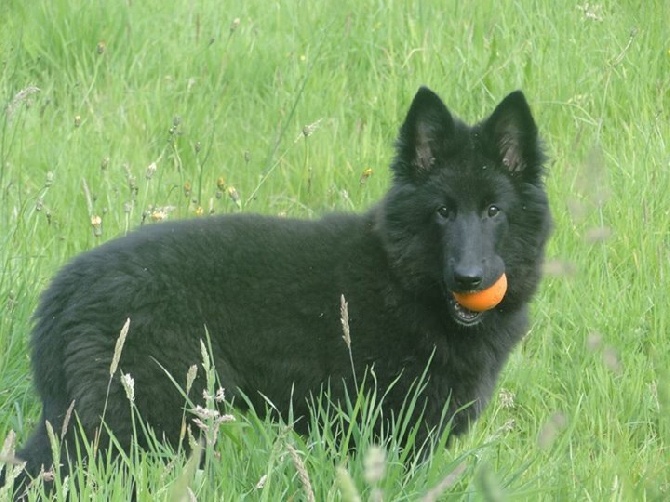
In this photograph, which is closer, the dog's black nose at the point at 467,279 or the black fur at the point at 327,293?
the black fur at the point at 327,293

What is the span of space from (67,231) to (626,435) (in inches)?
112

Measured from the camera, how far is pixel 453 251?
14.0 ft

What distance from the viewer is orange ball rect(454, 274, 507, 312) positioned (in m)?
4.32

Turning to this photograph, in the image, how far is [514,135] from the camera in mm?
4543

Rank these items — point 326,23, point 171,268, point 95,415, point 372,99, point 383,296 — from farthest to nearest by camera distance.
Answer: point 326,23
point 372,99
point 383,296
point 171,268
point 95,415

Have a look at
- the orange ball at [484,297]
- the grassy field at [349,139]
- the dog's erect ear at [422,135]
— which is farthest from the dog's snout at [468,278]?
the dog's erect ear at [422,135]

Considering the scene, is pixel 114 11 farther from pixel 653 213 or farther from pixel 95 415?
pixel 95 415

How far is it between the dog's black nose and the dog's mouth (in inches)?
9.9

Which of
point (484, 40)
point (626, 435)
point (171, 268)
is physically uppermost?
point (484, 40)

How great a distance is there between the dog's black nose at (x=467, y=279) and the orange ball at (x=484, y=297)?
95mm

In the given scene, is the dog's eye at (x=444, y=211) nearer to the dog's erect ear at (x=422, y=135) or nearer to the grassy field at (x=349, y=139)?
the dog's erect ear at (x=422, y=135)

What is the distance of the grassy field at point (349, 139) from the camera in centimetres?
477

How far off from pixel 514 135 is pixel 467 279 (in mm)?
751

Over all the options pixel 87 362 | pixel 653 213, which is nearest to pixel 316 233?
pixel 87 362
